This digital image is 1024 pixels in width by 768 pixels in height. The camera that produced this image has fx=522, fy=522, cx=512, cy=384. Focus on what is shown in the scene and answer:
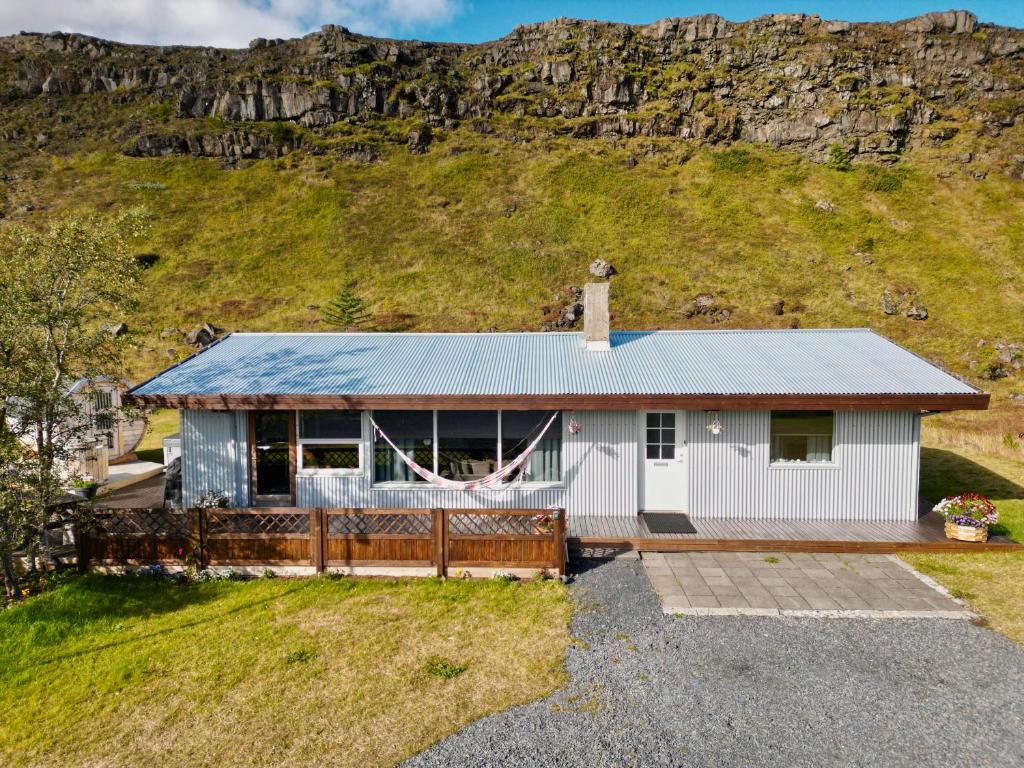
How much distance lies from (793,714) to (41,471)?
10.2 meters

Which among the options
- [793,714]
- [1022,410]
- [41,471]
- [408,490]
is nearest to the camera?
[793,714]

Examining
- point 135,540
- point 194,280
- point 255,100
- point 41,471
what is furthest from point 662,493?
point 255,100

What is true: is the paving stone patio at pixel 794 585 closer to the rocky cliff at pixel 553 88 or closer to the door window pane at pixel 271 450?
the door window pane at pixel 271 450

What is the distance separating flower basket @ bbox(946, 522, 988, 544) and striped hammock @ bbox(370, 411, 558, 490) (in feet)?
24.0

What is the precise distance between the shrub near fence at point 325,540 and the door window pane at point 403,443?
194cm

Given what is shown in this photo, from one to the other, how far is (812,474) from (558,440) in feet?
16.5

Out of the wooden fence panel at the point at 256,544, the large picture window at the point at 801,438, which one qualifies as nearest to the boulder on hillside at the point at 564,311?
the large picture window at the point at 801,438

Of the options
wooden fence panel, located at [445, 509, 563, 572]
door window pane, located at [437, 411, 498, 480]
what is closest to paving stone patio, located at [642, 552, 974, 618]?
wooden fence panel, located at [445, 509, 563, 572]

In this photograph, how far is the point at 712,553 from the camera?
9242mm

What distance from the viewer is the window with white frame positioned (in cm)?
1056

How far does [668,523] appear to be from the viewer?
10.1 meters

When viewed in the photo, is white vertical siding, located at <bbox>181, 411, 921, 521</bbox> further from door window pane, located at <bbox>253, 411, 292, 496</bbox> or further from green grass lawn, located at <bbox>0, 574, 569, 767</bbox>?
Result: green grass lawn, located at <bbox>0, 574, 569, 767</bbox>

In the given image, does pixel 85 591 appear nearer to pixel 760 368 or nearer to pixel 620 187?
pixel 760 368

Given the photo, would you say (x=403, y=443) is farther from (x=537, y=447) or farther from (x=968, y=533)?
(x=968, y=533)
